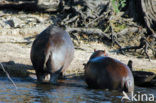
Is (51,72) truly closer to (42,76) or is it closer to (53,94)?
(42,76)

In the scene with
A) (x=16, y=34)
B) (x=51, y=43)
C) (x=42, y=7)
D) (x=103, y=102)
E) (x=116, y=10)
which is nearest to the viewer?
(x=103, y=102)

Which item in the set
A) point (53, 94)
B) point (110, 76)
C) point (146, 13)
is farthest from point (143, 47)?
point (53, 94)

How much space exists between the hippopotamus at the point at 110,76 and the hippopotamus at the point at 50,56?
0.99 meters

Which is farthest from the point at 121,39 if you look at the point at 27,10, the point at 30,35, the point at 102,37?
the point at 27,10

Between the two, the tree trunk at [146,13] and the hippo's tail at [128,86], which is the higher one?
the tree trunk at [146,13]

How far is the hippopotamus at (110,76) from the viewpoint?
7609 millimetres

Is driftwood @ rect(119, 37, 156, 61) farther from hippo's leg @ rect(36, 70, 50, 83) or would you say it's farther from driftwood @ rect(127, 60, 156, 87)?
hippo's leg @ rect(36, 70, 50, 83)

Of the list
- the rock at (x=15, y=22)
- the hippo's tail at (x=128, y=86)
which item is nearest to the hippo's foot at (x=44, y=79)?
the hippo's tail at (x=128, y=86)

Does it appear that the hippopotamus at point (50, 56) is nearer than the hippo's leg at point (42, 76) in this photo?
Yes

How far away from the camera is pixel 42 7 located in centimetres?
1666

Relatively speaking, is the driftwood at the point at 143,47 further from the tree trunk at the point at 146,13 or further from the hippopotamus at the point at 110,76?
the hippopotamus at the point at 110,76

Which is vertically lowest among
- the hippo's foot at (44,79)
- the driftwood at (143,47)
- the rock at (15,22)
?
the hippo's foot at (44,79)

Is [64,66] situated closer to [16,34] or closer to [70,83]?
[70,83]

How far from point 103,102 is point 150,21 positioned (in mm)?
9759
